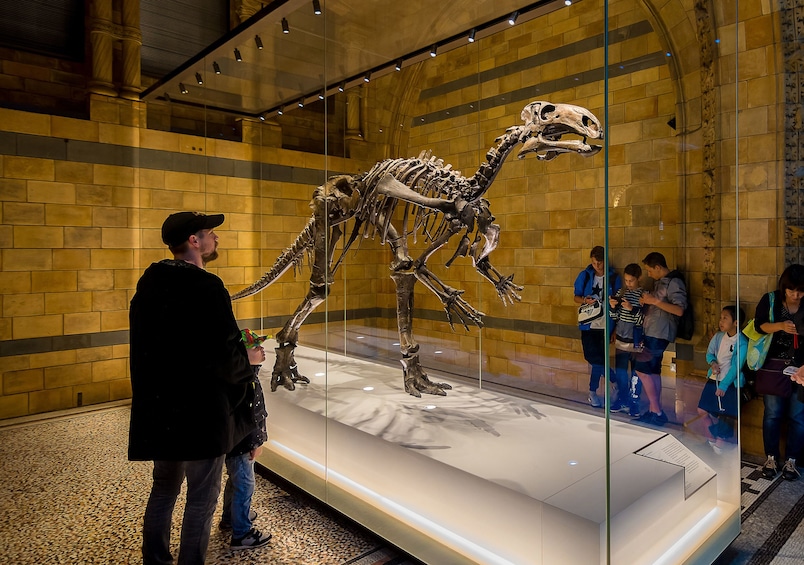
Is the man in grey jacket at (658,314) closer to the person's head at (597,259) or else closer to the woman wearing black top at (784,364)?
the person's head at (597,259)

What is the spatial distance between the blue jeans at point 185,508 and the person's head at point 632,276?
2025mm

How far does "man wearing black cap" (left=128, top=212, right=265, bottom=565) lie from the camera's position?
2.37 meters

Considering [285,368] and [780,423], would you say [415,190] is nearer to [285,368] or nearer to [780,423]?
[285,368]

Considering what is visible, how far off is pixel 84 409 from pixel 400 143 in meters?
5.24

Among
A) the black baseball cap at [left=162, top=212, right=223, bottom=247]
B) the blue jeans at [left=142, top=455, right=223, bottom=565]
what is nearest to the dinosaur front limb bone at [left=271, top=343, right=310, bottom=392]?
the blue jeans at [left=142, top=455, right=223, bottom=565]

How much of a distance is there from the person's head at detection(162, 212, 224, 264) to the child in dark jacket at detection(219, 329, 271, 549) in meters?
0.66

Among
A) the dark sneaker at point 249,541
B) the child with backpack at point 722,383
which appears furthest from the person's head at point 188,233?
the child with backpack at point 722,383

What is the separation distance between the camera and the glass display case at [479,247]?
2260 mm

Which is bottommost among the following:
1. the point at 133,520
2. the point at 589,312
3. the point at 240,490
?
the point at 133,520

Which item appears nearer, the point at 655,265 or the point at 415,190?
the point at 655,265

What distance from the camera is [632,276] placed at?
2053mm

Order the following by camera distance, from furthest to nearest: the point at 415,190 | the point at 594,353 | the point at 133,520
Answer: the point at 415,190
the point at 594,353
the point at 133,520

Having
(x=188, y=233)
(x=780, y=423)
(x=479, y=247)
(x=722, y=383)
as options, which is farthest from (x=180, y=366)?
(x=780, y=423)

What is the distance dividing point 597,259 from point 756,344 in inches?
78.3
